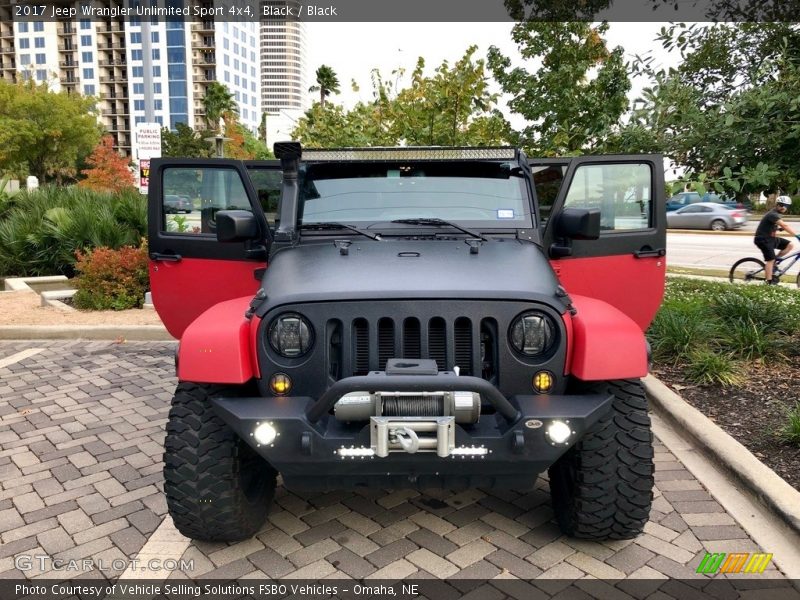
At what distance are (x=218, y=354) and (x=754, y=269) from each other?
43.4 feet

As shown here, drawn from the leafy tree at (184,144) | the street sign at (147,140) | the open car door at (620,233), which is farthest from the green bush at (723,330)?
the leafy tree at (184,144)

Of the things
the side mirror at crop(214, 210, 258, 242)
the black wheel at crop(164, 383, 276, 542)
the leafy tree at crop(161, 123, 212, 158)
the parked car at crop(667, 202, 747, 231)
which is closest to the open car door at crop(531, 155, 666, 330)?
Result: the side mirror at crop(214, 210, 258, 242)

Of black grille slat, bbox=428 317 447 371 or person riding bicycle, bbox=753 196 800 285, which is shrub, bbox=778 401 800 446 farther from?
person riding bicycle, bbox=753 196 800 285

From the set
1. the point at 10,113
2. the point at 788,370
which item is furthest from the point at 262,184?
the point at 10,113

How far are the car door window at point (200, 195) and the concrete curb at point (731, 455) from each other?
11.4ft

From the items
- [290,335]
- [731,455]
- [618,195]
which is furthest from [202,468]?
[618,195]

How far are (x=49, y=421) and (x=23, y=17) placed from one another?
109m

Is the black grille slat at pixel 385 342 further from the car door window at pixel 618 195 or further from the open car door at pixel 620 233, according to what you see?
the car door window at pixel 618 195

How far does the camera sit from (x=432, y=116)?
8766 millimetres

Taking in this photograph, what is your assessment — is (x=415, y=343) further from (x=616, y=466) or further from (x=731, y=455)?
(x=731, y=455)

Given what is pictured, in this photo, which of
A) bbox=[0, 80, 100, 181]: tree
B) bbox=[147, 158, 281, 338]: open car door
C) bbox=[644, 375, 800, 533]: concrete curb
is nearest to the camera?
bbox=[644, 375, 800, 533]: concrete curb

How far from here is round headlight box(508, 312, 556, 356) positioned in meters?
2.91

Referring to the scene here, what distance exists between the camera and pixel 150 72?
299ft

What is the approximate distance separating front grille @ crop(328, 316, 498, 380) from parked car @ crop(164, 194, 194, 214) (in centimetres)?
234
